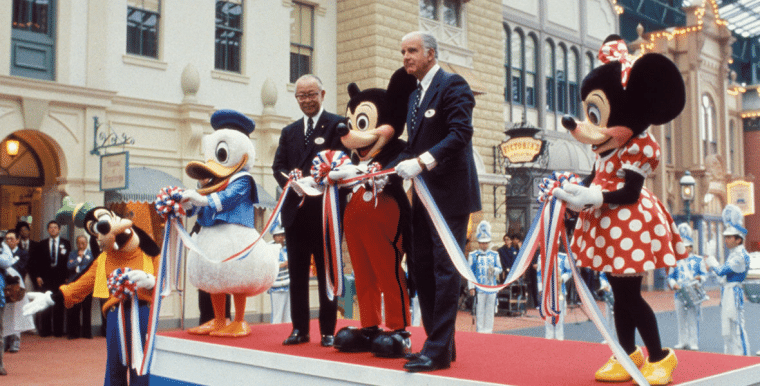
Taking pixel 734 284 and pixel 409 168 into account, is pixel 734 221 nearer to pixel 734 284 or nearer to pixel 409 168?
pixel 734 284

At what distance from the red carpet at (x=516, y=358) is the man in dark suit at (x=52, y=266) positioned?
21.1 feet

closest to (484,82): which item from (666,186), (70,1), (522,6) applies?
(522,6)

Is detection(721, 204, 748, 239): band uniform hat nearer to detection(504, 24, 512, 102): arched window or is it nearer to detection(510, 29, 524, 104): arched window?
detection(504, 24, 512, 102): arched window

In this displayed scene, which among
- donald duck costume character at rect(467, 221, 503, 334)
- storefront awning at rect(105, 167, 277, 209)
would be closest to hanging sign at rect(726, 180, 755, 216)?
donald duck costume character at rect(467, 221, 503, 334)

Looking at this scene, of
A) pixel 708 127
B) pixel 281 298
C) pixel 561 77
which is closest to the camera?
pixel 281 298

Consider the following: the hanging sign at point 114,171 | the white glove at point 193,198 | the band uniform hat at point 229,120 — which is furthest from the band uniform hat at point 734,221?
the hanging sign at point 114,171

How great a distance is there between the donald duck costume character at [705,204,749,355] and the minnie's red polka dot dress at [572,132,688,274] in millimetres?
5637

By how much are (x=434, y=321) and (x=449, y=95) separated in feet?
4.04

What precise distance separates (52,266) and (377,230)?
8.21m

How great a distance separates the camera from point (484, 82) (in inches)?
651

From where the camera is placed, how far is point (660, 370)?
3.46m

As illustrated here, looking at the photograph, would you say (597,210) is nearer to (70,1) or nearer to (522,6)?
(70,1)

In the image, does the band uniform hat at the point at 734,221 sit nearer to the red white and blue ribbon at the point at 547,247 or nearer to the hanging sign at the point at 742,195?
the red white and blue ribbon at the point at 547,247

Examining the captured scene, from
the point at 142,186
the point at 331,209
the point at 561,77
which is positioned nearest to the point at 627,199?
the point at 331,209
